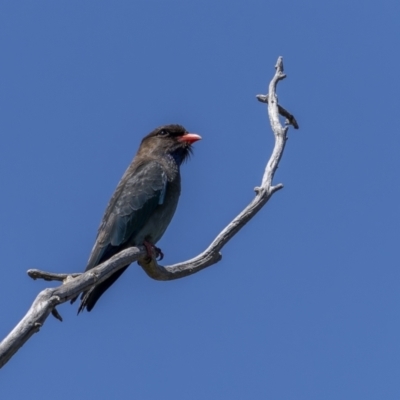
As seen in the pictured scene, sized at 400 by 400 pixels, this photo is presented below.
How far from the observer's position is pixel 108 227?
29.3ft

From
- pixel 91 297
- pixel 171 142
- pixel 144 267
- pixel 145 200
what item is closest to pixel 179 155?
pixel 171 142

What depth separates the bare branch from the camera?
564 cm

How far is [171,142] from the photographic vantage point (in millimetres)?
10016

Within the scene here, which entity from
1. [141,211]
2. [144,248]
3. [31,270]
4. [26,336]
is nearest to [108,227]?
[141,211]

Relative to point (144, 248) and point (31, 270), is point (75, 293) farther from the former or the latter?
point (144, 248)

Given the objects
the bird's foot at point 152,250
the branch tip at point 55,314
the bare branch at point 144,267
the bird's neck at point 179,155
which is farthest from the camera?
the bird's neck at point 179,155

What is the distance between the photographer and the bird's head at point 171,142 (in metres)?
9.92

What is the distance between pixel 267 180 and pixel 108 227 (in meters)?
1.90

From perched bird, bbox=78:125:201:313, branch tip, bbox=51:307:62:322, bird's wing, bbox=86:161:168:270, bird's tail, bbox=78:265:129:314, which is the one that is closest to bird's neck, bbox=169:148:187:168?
perched bird, bbox=78:125:201:313

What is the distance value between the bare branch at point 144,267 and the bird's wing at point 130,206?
821mm

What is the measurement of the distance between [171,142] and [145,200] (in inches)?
42.5

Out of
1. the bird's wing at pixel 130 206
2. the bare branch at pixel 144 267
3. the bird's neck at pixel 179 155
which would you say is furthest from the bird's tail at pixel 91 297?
the bird's neck at pixel 179 155

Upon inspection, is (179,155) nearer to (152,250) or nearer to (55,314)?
(152,250)

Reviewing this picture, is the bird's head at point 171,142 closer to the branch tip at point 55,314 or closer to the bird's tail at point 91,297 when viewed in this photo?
the bird's tail at point 91,297
